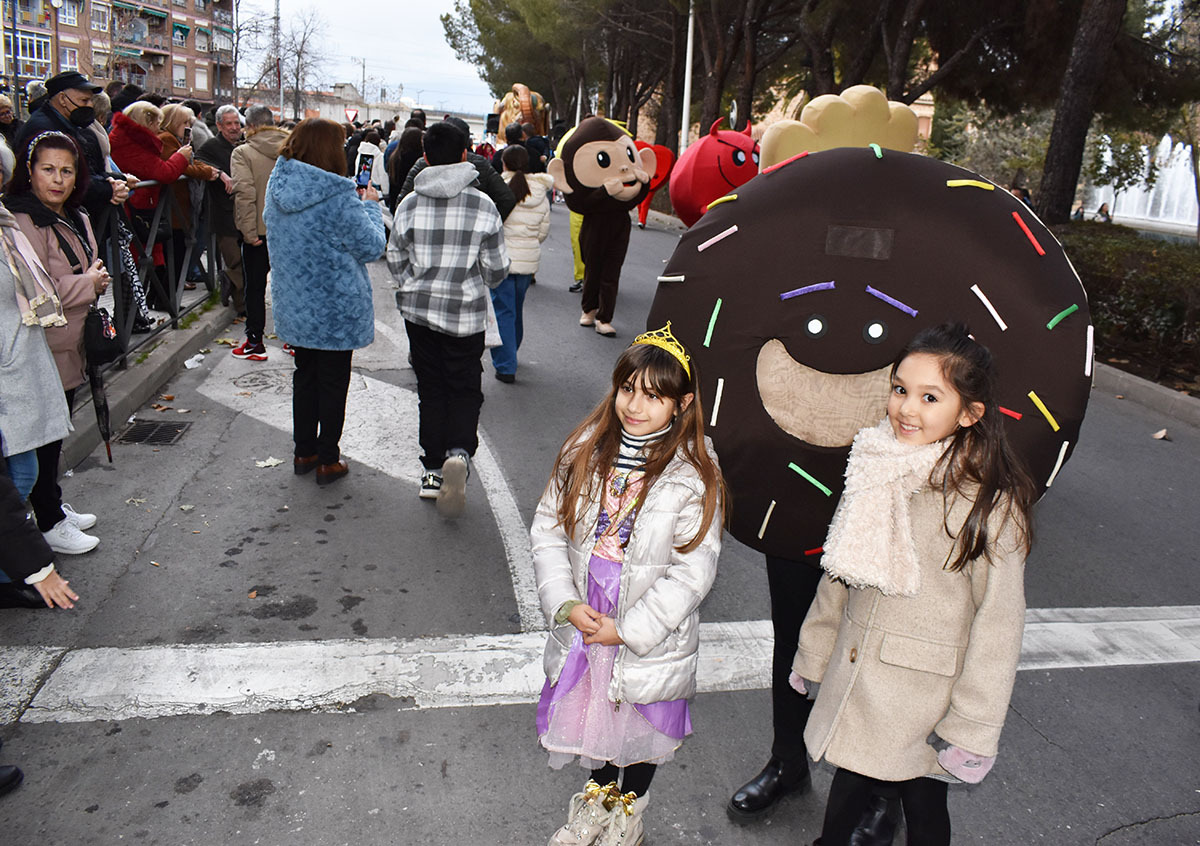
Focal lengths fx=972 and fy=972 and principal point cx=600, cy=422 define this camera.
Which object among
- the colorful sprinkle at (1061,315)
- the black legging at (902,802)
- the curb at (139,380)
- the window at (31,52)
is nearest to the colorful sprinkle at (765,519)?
the black legging at (902,802)

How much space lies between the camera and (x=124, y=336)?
6504 mm

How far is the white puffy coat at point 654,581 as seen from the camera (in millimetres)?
2336

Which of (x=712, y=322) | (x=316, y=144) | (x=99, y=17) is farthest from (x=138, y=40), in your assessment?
(x=712, y=322)

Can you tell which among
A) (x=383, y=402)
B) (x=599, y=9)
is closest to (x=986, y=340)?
(x=383, y=402)

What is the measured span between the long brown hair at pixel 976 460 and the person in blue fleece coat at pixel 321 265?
3.44 metres

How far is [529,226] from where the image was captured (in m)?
7.90

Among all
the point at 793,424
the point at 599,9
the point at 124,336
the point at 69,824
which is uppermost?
the point at 599,9

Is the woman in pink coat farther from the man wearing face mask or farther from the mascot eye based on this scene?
the mascot eye

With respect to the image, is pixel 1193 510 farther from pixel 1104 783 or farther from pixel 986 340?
pixel 986 340

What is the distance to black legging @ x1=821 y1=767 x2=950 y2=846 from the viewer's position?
242 cm

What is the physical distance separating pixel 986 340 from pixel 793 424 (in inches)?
20.6

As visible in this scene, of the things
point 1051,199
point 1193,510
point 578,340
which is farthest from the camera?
Answer: point 1051,199

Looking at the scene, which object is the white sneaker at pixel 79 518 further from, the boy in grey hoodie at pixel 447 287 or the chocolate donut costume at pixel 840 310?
the chocolate donut costume at pixel 840 310

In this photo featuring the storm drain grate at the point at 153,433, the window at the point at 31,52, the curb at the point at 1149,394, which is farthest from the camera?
the window at the point at 31,52
